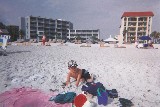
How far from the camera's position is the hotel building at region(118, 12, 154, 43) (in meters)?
39.2

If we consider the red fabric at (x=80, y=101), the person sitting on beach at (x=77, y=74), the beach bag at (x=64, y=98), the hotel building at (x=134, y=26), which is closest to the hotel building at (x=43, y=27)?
the hotel building at (x=134, y=26)

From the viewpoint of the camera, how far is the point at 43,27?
32.0 meters

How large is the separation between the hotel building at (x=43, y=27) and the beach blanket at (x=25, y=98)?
2280 centimetres

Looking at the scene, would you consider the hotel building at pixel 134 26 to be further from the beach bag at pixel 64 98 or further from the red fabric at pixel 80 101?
the red fabric at pixel 80 101

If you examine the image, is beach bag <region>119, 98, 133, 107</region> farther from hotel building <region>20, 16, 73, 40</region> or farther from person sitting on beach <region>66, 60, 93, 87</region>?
hotel building <region>20, 16, 73, 40</region>

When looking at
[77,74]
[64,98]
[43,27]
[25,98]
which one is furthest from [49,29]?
[64,98]

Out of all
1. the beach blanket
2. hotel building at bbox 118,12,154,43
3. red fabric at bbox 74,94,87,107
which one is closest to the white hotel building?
hotel building at bbox 118,12,154,43

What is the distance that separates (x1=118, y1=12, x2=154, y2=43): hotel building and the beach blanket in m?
37.0

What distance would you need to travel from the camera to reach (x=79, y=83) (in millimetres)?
3402

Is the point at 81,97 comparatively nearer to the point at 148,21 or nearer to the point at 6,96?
the point at 6,96

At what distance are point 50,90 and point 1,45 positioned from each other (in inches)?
184

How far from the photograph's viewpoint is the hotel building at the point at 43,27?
2823 cm

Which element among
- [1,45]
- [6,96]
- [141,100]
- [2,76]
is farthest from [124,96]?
[1,45]

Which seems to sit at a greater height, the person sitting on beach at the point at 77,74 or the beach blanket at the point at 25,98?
the person sitting on beach at the point at 77,74
